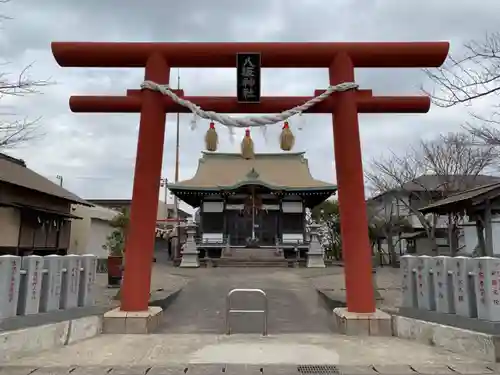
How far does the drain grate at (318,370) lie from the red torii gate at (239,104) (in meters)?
2.31

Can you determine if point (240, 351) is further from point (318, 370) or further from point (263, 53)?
point (263, 53)

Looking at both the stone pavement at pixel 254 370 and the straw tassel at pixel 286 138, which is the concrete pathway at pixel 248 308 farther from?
the straw tassel at pixel 286 138

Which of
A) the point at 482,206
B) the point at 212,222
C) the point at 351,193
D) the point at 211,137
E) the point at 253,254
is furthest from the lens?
the point at 212,222

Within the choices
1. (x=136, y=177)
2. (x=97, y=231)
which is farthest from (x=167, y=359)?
(x=97, y=231)

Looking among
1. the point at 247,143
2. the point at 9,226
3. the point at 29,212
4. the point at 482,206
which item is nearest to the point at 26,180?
the point at 29,212

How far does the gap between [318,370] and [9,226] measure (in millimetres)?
14541

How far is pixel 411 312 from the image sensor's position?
6980mm

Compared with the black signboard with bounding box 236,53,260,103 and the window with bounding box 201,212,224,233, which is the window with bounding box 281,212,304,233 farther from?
the black signboard with bounding box 236,53,260,103

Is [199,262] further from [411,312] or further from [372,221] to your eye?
[411,312]

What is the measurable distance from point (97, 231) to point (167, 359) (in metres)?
24.9

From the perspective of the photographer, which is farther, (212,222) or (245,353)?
(212,222)

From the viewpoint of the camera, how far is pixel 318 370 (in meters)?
5.03

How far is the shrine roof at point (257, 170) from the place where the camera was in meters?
27.8

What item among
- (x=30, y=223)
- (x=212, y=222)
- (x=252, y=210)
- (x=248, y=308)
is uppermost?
(x=252, y=210)
